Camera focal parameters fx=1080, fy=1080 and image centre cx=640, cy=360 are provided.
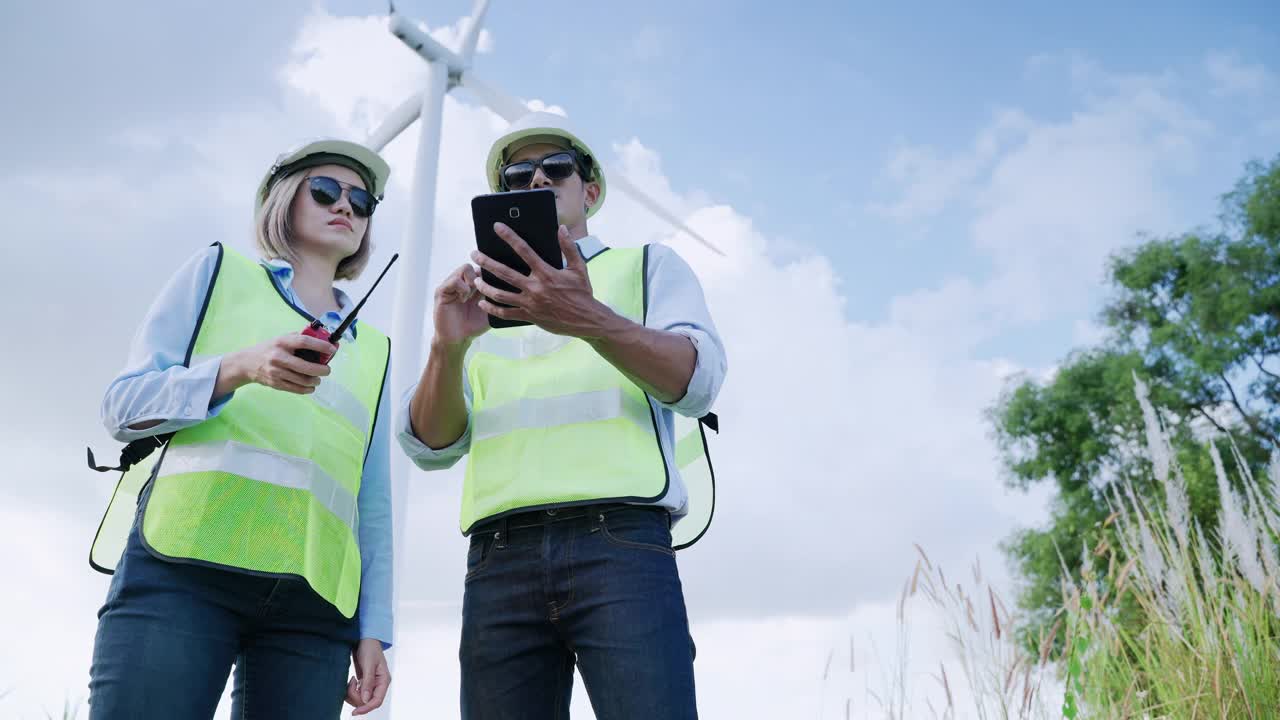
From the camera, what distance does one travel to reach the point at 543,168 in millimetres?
3189

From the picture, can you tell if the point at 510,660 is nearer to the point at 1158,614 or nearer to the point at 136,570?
the point at 136,570

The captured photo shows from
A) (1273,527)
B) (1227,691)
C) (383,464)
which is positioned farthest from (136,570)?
(1273,527)

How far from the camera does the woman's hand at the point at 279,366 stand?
2467 mm

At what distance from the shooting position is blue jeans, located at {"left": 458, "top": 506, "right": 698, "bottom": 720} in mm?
2396

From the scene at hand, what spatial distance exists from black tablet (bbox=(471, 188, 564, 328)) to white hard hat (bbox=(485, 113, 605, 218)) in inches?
31.0

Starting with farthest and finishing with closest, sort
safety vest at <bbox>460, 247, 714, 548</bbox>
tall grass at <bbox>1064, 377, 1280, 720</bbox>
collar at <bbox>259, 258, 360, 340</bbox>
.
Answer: tall grass at <bbox>1064, 377, 1280, 720</bbox> → collar at <bbox>259, 258, 360, 340</bbox> → safety vest at <bbox>460, 247, 714, 548</bbox>

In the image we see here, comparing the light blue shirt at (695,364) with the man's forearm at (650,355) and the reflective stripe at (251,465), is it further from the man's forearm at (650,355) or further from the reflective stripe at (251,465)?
the reflective stripe at (251,465)

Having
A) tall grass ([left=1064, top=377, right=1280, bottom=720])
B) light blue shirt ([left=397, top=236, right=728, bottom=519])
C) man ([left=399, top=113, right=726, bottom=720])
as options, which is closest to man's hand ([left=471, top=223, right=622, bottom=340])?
man ([left=399, top=113, right=726, bottom=720])

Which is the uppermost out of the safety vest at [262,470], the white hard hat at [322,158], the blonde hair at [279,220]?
the white hard hat at [322,158]

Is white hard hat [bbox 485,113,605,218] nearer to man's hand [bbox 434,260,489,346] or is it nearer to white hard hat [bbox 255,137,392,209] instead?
white hard hat [bbox 255,137,392,209]

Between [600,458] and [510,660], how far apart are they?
1.70ft

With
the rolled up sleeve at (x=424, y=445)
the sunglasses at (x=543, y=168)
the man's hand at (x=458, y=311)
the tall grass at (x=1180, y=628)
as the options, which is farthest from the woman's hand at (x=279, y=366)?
the tall grass at (x=1180, y=628)

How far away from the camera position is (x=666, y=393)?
2621 mm

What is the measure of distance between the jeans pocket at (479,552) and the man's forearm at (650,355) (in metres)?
0.54
